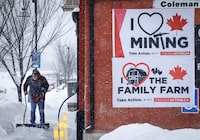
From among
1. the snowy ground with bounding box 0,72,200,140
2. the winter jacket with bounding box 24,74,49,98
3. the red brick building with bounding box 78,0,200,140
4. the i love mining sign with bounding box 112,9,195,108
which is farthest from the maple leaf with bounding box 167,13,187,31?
the winter jacket with bounding box 24,74,49,98

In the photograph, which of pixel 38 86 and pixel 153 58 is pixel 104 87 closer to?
pixel 153 58

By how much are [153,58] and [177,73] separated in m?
0.51

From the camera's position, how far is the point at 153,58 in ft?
24.7

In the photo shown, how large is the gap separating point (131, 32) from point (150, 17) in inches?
17.1

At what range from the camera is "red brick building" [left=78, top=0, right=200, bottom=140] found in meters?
7.54

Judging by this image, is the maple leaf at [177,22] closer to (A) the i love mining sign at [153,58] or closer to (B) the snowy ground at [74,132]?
(A) the i love mining sign at [153,58]

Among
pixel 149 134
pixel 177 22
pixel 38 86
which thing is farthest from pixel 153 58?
pixel 38 86

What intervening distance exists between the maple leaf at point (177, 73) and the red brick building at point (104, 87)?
1.96 ft

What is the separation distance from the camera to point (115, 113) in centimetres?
758

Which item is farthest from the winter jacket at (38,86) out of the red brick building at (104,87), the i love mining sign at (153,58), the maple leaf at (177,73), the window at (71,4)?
the maple leaf at (177,73)

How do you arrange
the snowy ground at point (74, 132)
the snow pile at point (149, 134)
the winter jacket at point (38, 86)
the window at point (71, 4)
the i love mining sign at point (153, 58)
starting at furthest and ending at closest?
the winter jacket at point (38, 86) < the window at point (71, 4) < the i love mining sign at point (153, 58) < the snowy ground at point (74, 132) < the snow pile at point (149, 134)

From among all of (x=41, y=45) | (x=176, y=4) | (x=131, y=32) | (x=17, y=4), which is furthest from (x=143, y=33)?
(x=41, y=45)

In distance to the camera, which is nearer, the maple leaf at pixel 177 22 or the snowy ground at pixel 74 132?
the snowy ground at pixel 74 132

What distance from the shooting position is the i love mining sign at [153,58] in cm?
751
